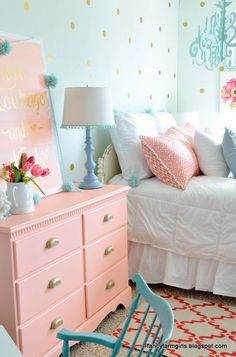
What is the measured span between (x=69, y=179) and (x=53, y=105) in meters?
0.44

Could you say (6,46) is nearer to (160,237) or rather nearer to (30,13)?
(30,13)

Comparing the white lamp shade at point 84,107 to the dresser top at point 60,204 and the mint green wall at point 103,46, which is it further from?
the dresser top at point 60,204

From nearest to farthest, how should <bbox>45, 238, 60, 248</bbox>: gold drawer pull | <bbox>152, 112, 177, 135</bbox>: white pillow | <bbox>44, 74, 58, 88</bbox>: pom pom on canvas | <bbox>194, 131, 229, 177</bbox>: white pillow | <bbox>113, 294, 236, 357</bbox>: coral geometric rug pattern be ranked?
<bbox>45, 238, 60, 248</bbox>: gold drawer pull, <bbox>113, 294, 236, 357</bbox>: coral geometric rug pattern, <bbox>44, 74, 58, 88</bbox>: pom pom on canvas, <bbox>194, 131, 229, 177</bbox>: white pillow, <bbox>152, 112, 177, 135</bbox>: white pillow

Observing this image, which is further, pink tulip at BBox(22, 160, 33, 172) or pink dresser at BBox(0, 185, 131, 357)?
pink tulip at BBox(22, 160, 33, 172)

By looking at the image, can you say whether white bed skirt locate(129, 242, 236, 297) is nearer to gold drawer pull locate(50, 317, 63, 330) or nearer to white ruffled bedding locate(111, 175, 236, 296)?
white ruffled bedding locate(111, 175, 236, 296)

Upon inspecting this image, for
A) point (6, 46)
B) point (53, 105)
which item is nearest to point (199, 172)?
point (53, 105)

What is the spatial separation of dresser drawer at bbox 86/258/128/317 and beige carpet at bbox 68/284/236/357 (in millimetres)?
121

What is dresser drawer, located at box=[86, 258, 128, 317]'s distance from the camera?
2138mm

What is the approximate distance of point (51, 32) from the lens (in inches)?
93.1

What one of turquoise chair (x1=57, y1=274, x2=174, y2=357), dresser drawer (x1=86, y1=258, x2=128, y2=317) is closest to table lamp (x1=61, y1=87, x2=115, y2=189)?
dresser drawer (x1=86, y1=258, x2=128, y2=317)

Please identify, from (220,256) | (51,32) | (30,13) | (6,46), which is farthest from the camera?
(220,256)

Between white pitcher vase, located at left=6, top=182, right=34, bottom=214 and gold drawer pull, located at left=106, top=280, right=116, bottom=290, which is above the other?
white pitcher vase, located at left=6, top=182, right=34, bottom=214

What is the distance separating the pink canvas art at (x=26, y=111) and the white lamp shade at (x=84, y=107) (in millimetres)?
121

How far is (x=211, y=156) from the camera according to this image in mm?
2939
